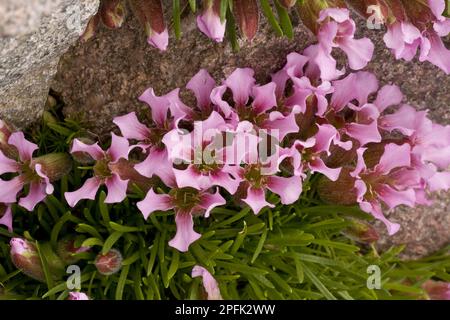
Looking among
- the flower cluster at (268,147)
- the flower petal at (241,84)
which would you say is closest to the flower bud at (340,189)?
the flower cluster at (268,147)

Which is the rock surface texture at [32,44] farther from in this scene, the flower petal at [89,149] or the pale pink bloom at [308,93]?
the pale pink bloom at [308,93]

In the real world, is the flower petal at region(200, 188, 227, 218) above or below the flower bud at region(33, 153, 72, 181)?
below

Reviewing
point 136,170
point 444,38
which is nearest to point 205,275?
point 136,170

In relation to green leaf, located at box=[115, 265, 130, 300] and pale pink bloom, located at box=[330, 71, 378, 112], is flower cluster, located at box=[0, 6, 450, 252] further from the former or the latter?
green leaf, located at box=[115, 265, 130, 300]

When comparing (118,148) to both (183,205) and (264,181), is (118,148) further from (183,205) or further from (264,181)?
(264,181)

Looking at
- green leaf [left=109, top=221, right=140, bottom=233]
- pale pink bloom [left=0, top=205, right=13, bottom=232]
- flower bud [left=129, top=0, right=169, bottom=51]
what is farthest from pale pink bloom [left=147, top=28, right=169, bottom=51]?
pale pink bloom [left=0, top=205, right=13, bottom=232]

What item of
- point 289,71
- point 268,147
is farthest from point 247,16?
point 268,147

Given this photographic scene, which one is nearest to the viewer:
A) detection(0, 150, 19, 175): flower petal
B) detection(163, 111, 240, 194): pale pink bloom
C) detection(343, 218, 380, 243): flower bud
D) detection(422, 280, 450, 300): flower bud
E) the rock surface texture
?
the rock surface texture
